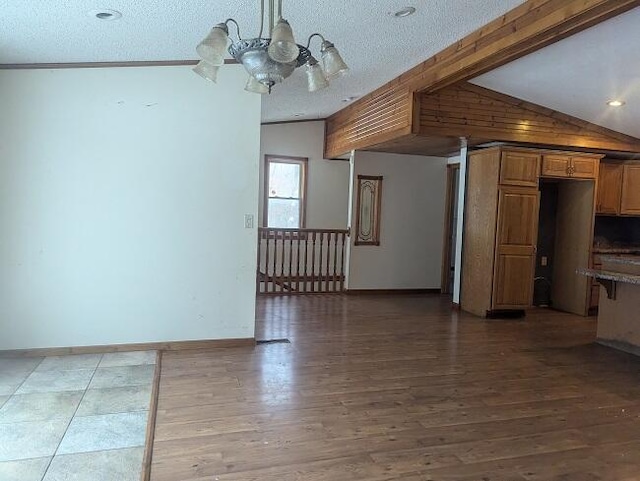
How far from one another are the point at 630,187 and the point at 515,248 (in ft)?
6.65

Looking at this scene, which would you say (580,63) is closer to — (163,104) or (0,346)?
(163,104)

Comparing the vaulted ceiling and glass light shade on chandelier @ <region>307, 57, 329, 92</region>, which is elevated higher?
the vaulted ceiling

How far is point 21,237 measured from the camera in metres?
3.85

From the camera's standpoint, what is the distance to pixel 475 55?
3.90 m

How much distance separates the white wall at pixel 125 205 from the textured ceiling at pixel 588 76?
260 cm

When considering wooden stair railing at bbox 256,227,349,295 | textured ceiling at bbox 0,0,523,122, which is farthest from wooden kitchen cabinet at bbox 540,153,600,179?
wooden stair railing at bbox 256,227,349,295

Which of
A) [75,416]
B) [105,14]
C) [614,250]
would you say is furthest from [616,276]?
[105,14]

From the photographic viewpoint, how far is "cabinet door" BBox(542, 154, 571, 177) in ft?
19.0

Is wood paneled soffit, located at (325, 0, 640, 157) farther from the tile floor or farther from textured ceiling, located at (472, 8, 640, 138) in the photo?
the tile floor

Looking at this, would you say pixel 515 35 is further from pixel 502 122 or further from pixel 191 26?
pixel 191 26

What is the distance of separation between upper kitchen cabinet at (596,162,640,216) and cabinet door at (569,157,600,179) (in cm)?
37

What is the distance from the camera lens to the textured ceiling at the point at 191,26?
2891 mm

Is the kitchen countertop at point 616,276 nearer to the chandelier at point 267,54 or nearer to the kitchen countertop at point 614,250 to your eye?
the kitchen countertop at point 614,250

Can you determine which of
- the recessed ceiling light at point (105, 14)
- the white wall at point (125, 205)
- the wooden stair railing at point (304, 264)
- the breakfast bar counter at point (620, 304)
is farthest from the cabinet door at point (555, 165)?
the recessed ceiling light at point (105, 14)
